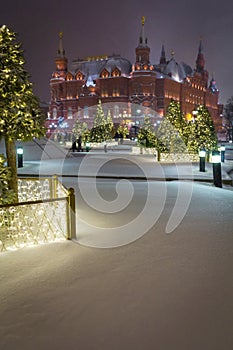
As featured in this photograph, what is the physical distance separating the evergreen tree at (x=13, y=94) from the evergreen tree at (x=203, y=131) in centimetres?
1498

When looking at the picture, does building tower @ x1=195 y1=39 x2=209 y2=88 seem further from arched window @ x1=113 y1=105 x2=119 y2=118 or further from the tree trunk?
the tree trunk

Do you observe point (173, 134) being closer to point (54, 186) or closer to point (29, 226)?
point (54, 186)

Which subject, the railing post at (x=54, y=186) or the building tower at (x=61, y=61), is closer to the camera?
the railing post at (x=54, y=186)

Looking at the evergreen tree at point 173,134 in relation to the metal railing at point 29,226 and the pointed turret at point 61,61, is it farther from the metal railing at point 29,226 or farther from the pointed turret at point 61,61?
the pointed turret at point 61,61

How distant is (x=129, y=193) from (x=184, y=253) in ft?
15.8

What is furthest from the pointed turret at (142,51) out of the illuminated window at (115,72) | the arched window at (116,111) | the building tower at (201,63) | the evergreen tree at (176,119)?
the evergreen tree at (176,119)

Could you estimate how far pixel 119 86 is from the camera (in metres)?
79.2

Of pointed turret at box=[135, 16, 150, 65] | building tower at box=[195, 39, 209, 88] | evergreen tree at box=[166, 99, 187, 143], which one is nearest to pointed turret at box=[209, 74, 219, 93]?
building tower at box=[195, 39, 209, 88]

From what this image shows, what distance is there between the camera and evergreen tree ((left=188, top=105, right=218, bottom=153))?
65.0ft

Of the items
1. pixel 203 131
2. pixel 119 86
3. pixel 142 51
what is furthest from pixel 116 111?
pixel 203 131

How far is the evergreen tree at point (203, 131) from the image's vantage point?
65.0 feet

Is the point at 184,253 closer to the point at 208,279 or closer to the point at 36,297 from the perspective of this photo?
the point at 208,279

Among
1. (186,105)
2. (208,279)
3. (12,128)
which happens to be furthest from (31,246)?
(186,105)

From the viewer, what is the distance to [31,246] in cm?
527
